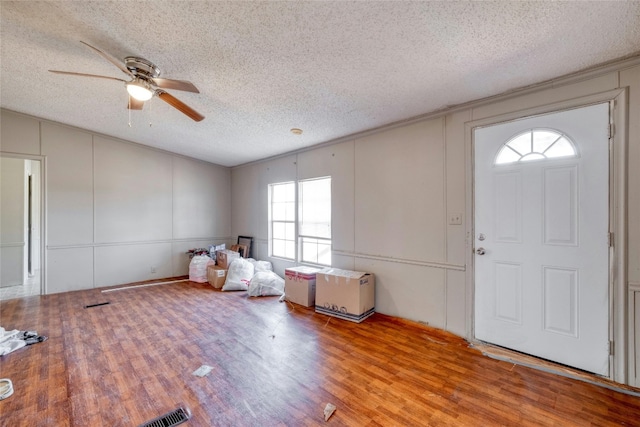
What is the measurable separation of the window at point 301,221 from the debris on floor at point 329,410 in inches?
98.5

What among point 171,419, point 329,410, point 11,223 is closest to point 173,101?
point 171,419

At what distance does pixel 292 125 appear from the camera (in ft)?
11.8

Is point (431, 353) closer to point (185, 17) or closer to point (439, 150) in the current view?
point (439, 150)

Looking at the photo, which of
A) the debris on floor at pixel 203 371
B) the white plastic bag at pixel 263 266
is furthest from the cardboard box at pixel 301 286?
the debris on floor at pixel 203 371

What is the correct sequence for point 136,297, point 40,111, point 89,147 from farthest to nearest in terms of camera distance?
1. point 89,147
2. point 136,297
3. point 40,111

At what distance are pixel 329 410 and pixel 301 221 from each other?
326 centimetres

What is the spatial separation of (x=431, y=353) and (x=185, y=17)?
342 centimetres

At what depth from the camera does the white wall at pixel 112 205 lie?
4.32m

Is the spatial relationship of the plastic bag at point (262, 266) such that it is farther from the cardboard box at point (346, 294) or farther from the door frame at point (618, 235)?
the door frame at point (618, 235)

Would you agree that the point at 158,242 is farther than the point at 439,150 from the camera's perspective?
Yes

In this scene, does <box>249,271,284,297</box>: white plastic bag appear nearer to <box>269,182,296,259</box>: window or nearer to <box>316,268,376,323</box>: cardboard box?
<box>269,182,296,259</box>: window

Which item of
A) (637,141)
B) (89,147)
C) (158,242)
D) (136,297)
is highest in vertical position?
(89,147)

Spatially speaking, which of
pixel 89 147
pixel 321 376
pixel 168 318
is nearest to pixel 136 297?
pixel 168 318

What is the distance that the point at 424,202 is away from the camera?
10.2 ft
